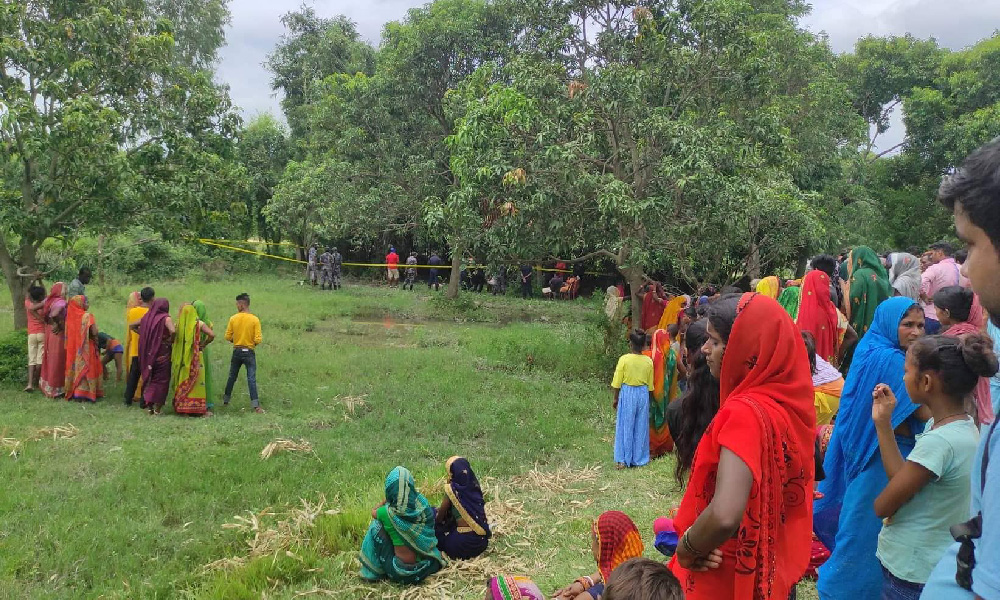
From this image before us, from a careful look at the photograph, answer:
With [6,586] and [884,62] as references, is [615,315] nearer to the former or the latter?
→ [6,586]

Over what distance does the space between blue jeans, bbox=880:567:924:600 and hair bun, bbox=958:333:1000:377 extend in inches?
31.4

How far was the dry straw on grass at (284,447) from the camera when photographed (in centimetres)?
664

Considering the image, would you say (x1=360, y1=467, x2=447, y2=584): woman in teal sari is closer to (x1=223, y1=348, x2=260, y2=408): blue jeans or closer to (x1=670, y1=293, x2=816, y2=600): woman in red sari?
(x1=670, y1=293, x2=816, y2=600): woman in red sari

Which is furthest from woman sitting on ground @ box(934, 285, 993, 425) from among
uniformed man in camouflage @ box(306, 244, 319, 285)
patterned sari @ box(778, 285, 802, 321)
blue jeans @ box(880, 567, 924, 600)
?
uniformed man in camouflage @ box(306, 244, 319, 285)

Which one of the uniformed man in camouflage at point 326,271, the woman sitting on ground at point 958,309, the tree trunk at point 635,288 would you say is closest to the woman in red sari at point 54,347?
the tree trunk at point 635,288

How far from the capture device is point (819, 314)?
19.5 feet

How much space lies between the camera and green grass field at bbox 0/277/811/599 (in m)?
4.40

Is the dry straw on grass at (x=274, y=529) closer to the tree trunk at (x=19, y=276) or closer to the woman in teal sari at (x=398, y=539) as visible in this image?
the woman in teal sari at (x=398, y=539)

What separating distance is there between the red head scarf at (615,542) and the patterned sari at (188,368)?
6525 mm

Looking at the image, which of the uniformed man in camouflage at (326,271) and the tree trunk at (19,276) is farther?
the uniformed man in camouflage at (326,271)

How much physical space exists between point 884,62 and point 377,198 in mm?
17269

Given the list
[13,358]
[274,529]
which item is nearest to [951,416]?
[274,529]

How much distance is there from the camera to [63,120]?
7984 mm

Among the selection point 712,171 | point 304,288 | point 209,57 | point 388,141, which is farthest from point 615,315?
point 209,57
